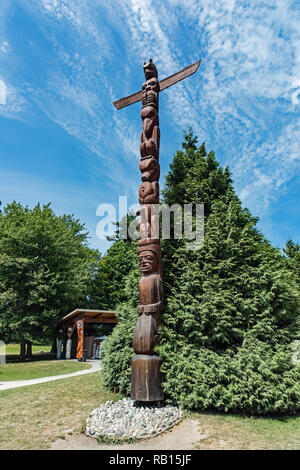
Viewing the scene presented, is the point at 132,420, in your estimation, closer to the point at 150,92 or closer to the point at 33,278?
the point at 150,92

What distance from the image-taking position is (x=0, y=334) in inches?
848

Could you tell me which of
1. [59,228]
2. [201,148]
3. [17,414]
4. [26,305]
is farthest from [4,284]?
[201,148]

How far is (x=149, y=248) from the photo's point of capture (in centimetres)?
806

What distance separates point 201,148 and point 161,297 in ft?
20.8

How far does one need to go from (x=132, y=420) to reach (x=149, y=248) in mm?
3875

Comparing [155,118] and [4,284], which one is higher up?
[155,118]

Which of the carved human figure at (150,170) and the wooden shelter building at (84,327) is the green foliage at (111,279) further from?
the carved human figure at (150,170)

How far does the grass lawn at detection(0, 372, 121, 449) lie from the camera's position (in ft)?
19.9

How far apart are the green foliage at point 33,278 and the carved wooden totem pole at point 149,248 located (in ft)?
47.4

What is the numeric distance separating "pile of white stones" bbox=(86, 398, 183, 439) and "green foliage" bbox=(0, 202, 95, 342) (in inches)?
579

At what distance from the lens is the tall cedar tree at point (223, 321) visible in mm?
7195

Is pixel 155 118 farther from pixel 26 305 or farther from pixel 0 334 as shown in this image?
pixel 0 334

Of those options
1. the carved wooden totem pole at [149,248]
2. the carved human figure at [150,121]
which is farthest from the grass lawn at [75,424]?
the carved human figure at [150,121]

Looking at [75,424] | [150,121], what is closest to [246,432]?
[75,424]
